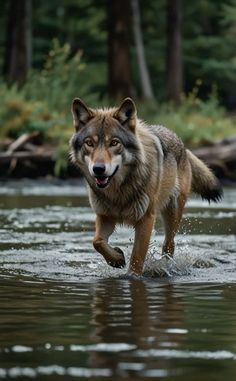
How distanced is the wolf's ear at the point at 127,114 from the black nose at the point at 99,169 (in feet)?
2.39

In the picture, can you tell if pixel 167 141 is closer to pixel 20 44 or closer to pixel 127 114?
pixel 127 114

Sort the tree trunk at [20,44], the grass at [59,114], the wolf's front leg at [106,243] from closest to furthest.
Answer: the wolf's front leg at [106,243], the grass at [59,114], the tree trunk at [20,44]

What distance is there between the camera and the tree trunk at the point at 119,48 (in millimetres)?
30875

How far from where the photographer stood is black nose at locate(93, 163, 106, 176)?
30.1 feet

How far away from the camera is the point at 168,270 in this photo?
10.4 meters

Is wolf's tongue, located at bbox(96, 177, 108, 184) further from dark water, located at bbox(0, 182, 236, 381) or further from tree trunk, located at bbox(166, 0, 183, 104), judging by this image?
tree trunk, located at bbox(166, 0, 183, 104)

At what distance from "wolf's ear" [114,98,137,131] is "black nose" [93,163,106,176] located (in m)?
0.73

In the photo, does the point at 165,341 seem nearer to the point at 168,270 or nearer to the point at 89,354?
the point at 89,354

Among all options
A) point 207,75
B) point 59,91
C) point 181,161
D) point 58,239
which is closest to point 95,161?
point 181,161

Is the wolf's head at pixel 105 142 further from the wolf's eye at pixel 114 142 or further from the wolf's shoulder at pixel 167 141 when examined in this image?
the wolf's shoulder at pixel 167 141

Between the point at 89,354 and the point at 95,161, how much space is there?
351cm

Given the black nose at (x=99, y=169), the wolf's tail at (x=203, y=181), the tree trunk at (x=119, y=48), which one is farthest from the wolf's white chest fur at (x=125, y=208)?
the tree trunk at (x=119, y=48)

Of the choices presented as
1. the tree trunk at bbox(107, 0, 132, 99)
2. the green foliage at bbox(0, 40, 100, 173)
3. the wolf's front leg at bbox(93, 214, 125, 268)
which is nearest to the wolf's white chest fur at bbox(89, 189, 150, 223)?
the wolf's front leg at bbox(93, 214, 125, 268)

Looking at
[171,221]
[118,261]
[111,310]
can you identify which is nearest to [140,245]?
[118,261]
